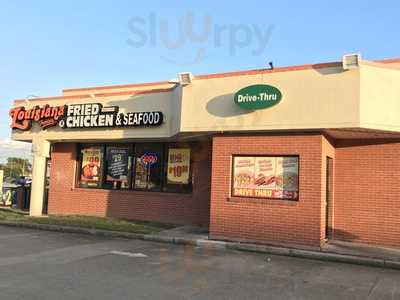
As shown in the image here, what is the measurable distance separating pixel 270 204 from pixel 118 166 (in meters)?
7.51

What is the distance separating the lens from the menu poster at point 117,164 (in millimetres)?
18094

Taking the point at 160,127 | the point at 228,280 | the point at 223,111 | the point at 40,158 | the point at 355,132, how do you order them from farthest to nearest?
the point at 40,158 → the point at 160,127 → the point at 223,111 → the point at 355,132 → the point at 228,280

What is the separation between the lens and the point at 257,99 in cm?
1288

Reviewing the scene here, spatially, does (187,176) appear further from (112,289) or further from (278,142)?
(112,289)

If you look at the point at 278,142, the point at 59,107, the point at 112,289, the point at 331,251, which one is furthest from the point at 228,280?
the point at 59,107

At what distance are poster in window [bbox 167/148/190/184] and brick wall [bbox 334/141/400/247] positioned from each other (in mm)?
5567

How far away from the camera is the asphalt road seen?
7.58 metres

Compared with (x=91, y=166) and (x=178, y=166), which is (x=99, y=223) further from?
(x=91, y=166)

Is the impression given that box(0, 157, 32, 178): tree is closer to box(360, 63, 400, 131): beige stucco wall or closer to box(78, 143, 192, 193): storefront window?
box(78, 143, 192, 193): storefront window

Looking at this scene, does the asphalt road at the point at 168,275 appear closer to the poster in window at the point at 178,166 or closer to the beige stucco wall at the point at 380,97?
the beige stucco wall at the point at 380,97

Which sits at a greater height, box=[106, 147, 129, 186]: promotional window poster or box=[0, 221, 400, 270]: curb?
box=[106, 147, 129, 186]: promotional window poster

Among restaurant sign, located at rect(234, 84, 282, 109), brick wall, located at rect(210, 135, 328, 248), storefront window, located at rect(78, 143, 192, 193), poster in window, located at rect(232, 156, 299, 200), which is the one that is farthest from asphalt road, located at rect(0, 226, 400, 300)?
storefront window, located at rect(78, 143, 192, 193)

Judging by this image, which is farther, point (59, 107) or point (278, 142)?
point (59, 107)

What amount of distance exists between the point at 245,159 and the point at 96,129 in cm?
656
